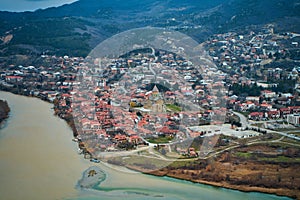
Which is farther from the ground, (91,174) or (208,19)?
(208,19)

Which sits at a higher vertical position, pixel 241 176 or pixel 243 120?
pixel 243 120

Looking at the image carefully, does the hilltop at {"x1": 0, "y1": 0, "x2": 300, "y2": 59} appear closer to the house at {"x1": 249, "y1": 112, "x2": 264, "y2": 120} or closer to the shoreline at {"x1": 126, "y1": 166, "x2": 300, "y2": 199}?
the house at {"x1": 249, "y1": 112, "x2": 264, "y2": 120}

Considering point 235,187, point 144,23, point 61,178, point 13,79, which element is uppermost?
point 144,23

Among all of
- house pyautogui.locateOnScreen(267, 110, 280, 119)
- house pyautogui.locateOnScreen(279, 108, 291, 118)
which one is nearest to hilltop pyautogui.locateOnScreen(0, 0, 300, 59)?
house pyautogui.locateOnScreen(279, 108, 291, 118)

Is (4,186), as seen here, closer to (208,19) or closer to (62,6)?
(208,19)

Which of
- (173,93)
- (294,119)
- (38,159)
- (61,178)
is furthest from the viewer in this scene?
(173,93)

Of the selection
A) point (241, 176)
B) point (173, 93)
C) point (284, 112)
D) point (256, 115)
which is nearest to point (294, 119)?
point (284, 112)

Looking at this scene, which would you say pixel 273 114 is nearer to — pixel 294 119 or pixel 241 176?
pixel 294 119

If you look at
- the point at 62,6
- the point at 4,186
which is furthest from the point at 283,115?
the point at 62,6

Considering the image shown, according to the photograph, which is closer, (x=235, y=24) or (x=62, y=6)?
(x=235, y=24)
